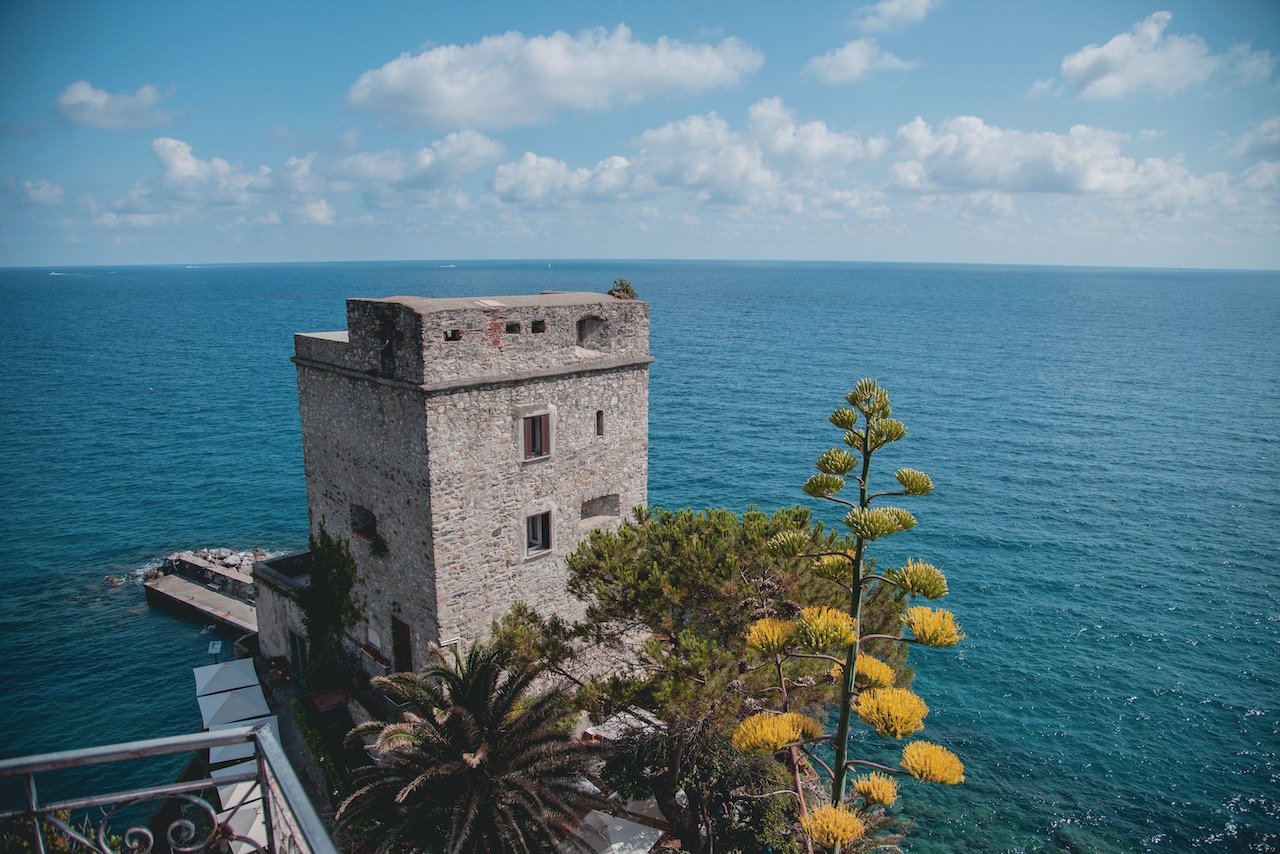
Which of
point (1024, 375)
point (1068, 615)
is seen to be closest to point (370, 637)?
point (1068, 615)

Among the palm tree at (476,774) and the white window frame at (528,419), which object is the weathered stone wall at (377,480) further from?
the palm tree at (476,774)

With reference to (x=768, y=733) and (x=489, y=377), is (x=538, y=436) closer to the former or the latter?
(x=489, y=377)

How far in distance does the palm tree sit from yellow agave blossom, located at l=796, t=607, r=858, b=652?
27.7 feet

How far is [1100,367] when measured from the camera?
94.4 m

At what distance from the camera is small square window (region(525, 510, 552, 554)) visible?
22.4 meters

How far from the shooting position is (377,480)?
71.3 ft

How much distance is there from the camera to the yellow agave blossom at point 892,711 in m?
10.3

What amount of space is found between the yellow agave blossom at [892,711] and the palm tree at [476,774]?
8.46 metres

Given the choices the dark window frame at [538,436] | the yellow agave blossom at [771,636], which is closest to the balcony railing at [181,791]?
the yellow agave blossom at [771,636]

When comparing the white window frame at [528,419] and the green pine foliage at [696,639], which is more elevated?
the white window frame at [528,419]

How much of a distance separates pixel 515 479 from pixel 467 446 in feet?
5.99

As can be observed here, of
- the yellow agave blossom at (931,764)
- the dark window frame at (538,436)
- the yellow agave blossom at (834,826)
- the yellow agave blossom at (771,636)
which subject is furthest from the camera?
the dark window frame at (538,436)

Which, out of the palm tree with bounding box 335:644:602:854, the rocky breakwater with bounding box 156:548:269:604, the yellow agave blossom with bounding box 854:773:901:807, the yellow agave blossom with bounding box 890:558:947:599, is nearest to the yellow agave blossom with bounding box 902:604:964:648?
the yellow agave blossom with bounding box 890:558:947:599

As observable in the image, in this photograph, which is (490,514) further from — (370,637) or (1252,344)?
(1252,344)
